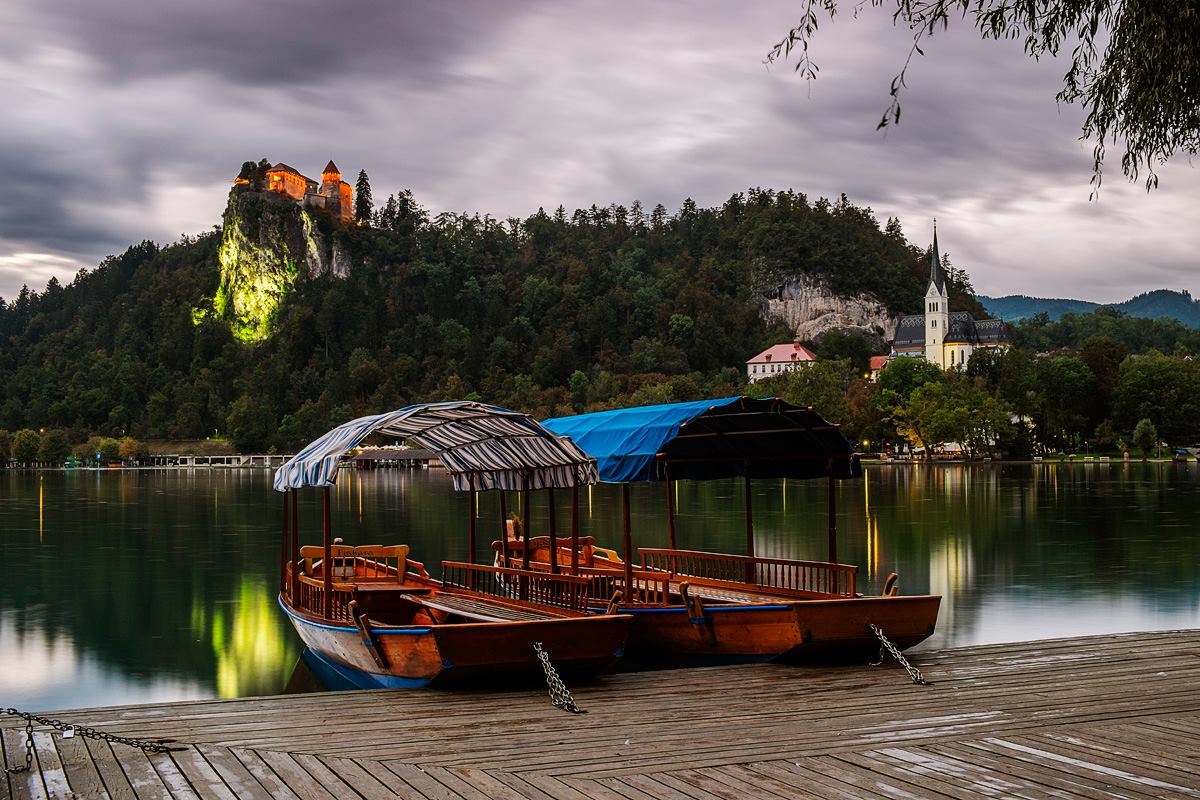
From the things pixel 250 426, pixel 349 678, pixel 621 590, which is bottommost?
pixel 349 678

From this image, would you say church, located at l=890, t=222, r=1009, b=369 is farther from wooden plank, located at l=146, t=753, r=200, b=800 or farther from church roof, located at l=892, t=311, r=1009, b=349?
wooden plank, located at l=146, t=753, r=200, b=800

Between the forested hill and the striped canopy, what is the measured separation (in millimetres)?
131786

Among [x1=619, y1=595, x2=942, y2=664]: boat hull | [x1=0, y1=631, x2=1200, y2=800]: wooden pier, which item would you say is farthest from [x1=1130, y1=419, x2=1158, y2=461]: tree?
[x1=619, y1=595, x2=942, y2=664]: boat hull

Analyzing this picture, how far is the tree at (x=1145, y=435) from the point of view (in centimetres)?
10475

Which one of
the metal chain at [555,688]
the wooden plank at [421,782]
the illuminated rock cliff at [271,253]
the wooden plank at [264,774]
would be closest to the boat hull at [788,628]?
the metal chain at [555,688]

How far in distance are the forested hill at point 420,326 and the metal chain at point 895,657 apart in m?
136

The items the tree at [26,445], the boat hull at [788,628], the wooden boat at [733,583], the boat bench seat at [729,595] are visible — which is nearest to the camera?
the boat hull at [788,628]

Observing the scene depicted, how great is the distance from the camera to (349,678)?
15.5m

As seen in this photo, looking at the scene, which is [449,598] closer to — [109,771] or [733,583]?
[733,583]

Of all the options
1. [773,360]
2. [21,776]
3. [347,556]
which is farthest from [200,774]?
[773,360]

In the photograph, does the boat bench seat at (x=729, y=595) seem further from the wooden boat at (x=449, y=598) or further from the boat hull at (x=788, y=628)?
the wooden boat at (x=449, y=598)

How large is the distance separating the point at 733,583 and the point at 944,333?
154 m

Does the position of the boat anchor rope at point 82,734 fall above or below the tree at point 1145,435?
below

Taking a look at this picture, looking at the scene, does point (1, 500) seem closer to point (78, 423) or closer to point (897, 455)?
point (897, 455)
